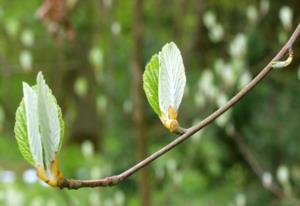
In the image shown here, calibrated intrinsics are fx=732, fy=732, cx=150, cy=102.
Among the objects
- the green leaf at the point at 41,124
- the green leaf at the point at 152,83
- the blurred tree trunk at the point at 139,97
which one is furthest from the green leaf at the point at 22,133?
the blurred tree trunk at the point at 139,97

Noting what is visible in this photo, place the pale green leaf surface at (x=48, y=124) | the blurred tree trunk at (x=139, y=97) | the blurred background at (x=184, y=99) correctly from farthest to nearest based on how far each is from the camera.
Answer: the blurred background at (x=184, y=99) < the blurred tree trunk at (x=139, y=97) < the pale green leaf surface at (x=48, y=124)

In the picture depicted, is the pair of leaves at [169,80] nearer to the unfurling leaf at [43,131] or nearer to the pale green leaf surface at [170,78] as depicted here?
the pale green leaf surface at [170,78]

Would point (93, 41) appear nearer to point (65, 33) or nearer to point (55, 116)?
point (65, 33)

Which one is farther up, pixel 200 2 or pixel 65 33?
pixel 65 33

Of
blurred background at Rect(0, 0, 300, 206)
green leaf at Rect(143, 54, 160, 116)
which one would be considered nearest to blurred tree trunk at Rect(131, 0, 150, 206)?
blurred background at Rect(0, 0, 300, 206)

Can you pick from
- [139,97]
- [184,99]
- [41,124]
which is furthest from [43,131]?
[184,99]

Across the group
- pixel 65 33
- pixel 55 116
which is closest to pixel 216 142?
pixel 65 33
